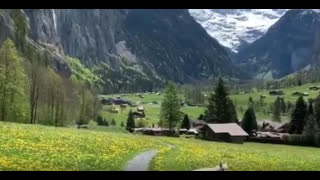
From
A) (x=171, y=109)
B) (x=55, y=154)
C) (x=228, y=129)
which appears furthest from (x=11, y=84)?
(x=171, y=109)

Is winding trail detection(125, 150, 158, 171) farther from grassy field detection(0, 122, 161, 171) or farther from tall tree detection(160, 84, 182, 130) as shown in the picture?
tall tree detection(160, 84, 182, 130)

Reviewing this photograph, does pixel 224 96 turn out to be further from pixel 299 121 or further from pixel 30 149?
pixel 30 149

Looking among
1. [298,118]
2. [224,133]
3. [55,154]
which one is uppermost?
[298,118]

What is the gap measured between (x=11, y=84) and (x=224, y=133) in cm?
4167

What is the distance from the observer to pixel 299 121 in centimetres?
10881

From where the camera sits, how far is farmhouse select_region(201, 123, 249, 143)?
9050 cm

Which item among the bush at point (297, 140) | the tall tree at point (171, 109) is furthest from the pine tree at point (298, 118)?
the tall tree at point (171, 109)

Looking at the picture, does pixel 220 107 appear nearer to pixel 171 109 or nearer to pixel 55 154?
pixel 171 109

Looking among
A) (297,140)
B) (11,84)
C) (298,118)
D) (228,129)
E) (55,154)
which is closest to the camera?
(55,154)

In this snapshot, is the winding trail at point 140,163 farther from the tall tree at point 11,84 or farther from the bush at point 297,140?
the bush at point 297,140

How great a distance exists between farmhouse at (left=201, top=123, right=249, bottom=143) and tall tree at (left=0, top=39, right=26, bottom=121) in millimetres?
35536

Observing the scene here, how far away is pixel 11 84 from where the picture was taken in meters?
70.2

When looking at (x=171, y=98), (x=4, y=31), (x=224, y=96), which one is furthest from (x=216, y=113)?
(x=4, y=31)
